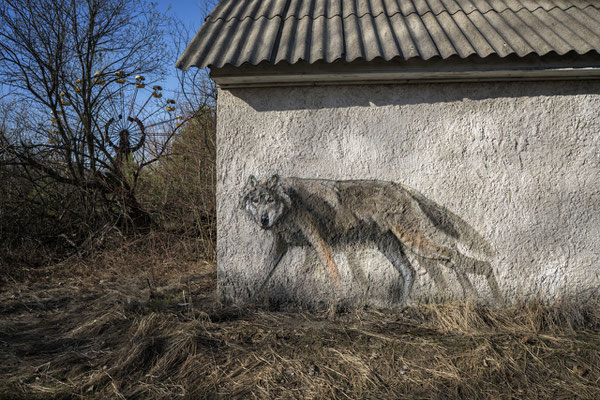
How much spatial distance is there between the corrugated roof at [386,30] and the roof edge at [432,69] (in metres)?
0.08

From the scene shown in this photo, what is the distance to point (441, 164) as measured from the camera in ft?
12.2

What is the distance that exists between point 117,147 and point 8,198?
5.87 feet

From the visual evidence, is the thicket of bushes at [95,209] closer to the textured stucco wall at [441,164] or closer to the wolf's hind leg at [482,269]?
the textured stucco wall at [441,164]

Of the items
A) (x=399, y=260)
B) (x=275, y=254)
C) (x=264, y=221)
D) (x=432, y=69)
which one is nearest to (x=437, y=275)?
(x=399, y=260)

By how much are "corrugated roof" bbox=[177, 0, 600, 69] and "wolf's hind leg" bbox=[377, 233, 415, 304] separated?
1698mm

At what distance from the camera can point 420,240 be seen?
3.73m

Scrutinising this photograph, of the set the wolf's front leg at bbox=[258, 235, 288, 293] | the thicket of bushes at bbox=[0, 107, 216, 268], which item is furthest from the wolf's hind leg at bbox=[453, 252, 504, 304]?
the thicket of bushes at bbox=[0, 107, 216, 268]

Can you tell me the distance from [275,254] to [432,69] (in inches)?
88.2

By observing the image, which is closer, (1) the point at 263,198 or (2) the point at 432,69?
(2) the point at 432,69

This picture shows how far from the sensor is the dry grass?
271 centimetres

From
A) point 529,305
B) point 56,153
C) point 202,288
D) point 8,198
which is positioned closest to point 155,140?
point 56,153

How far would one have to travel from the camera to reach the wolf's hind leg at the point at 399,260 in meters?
3.74

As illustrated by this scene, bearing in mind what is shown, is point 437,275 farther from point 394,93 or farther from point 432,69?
point 432,69

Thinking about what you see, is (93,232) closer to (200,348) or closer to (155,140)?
(155,140)
